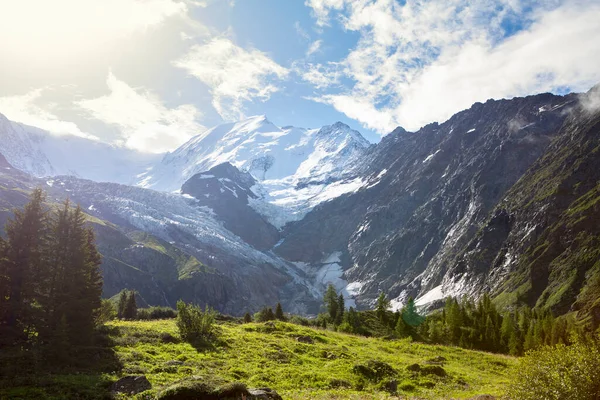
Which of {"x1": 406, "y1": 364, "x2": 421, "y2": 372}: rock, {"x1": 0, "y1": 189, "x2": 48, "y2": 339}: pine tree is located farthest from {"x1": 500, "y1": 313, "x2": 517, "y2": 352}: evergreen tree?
{"x1": 0, "y1": 189, "x2": 48, "y2": 339}: pine tree

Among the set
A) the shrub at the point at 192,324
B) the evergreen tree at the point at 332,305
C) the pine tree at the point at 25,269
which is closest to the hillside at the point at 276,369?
the shrub at the point at 192,324

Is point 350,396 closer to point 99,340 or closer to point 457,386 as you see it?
point 457,386

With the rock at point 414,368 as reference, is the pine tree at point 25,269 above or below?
above

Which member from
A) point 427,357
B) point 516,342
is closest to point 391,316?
point 516,342

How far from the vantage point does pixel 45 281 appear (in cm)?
3303

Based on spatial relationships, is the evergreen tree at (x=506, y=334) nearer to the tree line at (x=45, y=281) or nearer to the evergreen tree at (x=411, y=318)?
the evergreen tree at (x=411, y=318)

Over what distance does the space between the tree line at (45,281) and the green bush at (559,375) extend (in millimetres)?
27315

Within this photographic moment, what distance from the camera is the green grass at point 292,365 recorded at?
85.6 ft

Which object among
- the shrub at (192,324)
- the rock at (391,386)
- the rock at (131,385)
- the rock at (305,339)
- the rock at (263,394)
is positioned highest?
the shrub at (192,324)

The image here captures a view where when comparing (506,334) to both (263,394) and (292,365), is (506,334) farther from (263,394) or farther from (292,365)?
(263,394)

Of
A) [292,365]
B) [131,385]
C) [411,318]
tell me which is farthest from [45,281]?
[411,318]

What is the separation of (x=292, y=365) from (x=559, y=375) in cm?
1990

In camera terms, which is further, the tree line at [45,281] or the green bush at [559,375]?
the tree line at [45,281]

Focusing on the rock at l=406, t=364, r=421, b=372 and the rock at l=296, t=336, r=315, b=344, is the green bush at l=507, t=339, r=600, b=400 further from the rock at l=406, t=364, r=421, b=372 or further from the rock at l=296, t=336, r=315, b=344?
the rock at l=296, t=336, r=315, b=344
